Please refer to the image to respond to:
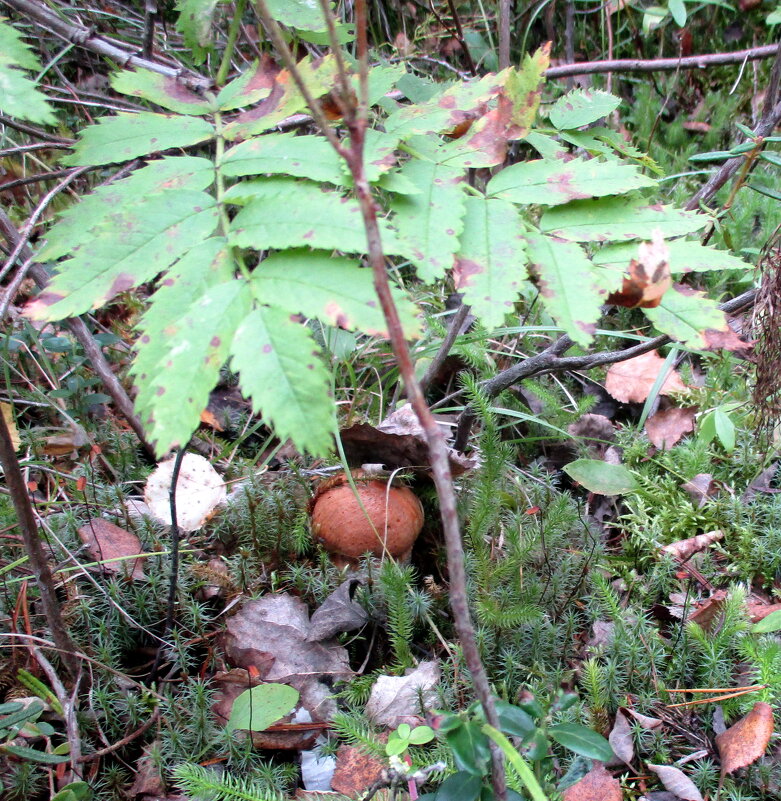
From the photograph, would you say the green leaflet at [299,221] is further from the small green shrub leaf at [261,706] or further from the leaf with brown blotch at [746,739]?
the leaf with brown blotch at [746,739]

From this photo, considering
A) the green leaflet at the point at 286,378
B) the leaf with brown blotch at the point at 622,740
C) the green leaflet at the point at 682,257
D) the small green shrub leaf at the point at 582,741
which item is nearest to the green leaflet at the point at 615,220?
the green leaflet at the point at 682,257

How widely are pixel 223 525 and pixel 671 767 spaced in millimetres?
1469

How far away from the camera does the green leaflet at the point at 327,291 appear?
1076mm

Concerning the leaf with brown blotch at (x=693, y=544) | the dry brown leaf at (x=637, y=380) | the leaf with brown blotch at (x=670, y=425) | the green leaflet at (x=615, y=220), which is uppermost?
the green leaflet at (x=615, y=220)

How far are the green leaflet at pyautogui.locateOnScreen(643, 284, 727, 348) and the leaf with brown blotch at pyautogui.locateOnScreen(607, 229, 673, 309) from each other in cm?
3

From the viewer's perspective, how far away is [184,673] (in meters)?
1.89

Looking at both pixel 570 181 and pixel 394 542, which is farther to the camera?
pixel 394 542

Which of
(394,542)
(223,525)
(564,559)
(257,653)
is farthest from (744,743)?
(223,525)

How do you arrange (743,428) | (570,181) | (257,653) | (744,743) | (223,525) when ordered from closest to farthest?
(570,181)
(744,743)
(257,653)
(223,525)
(743,428)

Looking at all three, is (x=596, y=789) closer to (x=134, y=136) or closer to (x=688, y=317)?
(x=688, y=317)

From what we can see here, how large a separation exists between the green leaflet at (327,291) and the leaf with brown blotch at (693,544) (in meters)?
1.66

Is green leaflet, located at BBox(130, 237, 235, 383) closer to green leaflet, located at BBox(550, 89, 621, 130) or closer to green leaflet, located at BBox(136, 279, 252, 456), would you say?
green leaflet, located at BBox(136, 279, 252, 456)

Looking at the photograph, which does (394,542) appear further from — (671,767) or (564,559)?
(671,767)

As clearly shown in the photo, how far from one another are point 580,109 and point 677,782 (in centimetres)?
171
